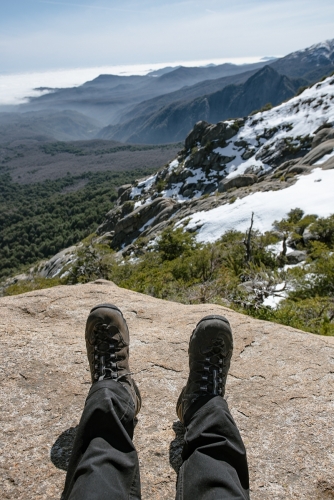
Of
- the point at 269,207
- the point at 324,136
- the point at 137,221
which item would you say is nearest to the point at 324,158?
the point at 324,136

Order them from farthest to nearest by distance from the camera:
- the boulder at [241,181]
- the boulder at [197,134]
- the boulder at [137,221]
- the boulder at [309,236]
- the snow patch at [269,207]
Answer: the boulder at [197,134] < the boulder at [137,221] < the boulder at [241,181] < the snow patch at [269,207] < the boulder at [309,236]

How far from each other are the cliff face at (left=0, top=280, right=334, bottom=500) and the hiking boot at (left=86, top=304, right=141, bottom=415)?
443 millimetres

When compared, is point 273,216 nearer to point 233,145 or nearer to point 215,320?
point 215,320

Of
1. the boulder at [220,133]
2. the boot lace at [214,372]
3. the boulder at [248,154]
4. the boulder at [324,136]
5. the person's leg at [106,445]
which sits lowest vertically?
the boulder at [248,154]

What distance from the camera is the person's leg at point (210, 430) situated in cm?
217

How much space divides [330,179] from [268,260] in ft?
43.4

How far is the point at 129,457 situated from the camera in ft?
7.72

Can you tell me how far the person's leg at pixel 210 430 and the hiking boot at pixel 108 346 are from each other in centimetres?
59

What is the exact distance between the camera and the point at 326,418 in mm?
3193

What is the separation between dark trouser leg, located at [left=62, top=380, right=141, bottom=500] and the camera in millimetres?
2080

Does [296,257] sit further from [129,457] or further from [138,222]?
[138,222]

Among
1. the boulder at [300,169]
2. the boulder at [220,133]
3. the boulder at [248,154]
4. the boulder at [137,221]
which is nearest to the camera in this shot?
the boulder at [300,169]

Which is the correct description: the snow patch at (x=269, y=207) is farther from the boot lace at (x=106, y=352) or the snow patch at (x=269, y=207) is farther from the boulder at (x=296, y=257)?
the boot lace at (x=106, y=352)

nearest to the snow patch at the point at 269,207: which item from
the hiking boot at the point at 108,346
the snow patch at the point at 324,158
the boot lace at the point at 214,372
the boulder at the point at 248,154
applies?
the snow patch at the point at 324,158
